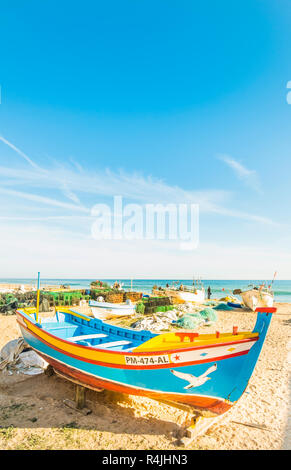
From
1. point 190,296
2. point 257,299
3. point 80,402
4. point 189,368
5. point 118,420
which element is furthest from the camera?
point 190,296

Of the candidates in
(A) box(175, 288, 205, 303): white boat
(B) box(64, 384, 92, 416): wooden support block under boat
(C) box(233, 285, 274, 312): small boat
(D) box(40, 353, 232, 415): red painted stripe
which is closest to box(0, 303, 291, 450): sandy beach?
(B) box(64, 384, 92, 416): wooden support block under boat

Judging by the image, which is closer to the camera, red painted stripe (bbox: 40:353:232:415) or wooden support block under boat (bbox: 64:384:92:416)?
red painted stripe (bbox: 40:353:232:415)

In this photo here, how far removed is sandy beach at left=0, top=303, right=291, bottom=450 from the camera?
5684 mm

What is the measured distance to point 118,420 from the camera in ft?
21.5

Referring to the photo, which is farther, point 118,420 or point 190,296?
point 190,296

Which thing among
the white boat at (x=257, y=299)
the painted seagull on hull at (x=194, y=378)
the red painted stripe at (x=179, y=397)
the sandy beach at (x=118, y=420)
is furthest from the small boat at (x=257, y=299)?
the painted seagull on hull at (x=194, y=378)

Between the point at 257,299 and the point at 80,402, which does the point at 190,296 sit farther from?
the point at 80,402

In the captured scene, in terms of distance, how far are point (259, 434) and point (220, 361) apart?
89.8 inches

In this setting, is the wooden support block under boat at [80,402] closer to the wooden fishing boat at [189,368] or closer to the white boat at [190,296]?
the wooden fishing boat at [189,368]

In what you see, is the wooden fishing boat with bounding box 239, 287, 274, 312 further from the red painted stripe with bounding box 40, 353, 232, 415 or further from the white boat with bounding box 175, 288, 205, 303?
the red painted stripe with bounding box 40, 353, 232, 415

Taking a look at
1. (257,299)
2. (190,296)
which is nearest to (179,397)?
(257,299)

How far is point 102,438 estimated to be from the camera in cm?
580

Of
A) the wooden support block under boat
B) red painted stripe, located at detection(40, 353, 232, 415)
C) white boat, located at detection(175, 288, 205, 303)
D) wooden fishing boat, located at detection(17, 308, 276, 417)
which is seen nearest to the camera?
wooden fishing boat, located at detection(17, 308, 276, 417)
